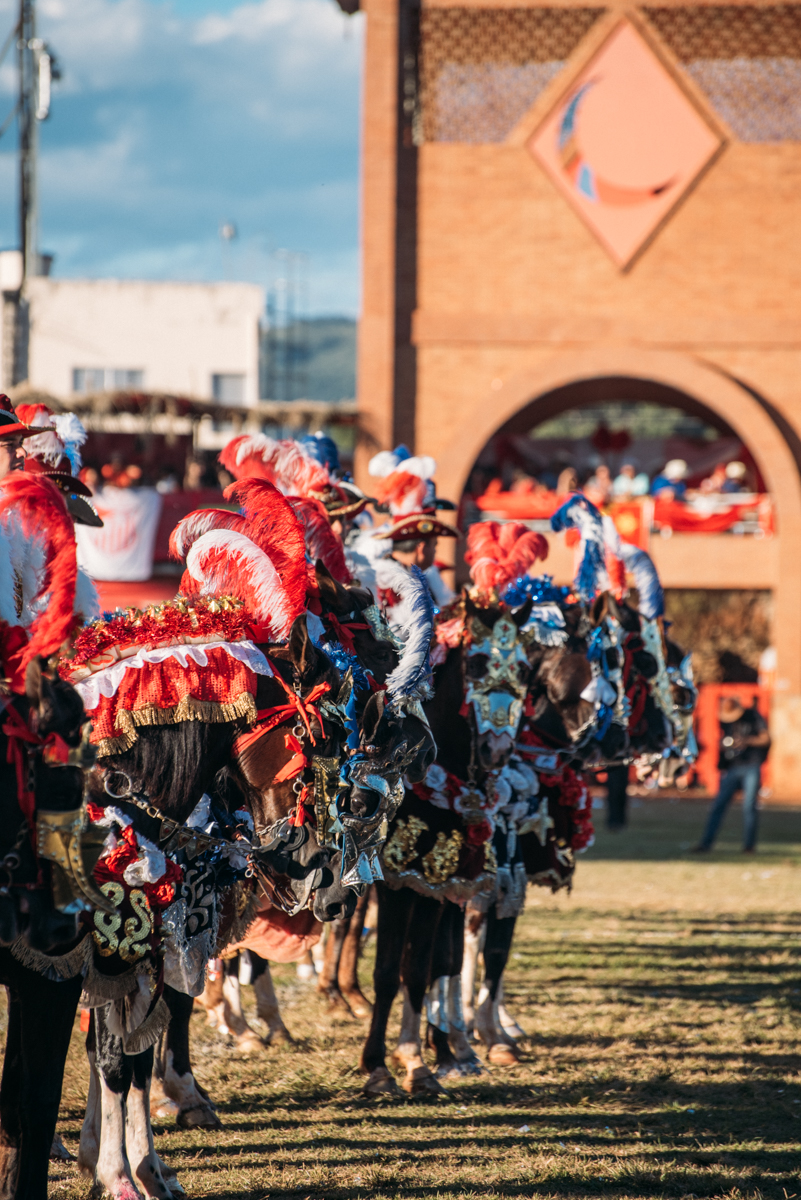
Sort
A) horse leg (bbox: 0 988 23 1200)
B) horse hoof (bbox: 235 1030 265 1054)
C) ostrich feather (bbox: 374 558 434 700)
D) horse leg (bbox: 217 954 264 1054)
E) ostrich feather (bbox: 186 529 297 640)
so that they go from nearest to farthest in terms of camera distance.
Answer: horse leg (bbox: 0 988 23 1200), ostrich feather (bbox: 186 529 297 640), ostrich feather (bbox: 374 558 434 700), horse hoof (bbox: 235 1030 265 1054), horse leg (bbox: 217 954 264 1054)

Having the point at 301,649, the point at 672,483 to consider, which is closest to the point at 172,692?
the point at 301,649

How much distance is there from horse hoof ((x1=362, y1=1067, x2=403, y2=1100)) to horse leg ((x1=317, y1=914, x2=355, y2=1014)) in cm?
173

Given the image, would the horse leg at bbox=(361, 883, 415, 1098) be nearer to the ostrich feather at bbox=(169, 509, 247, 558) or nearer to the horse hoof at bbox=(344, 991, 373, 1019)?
the horse hoof at bbox=(344, 991, 373, 1019)

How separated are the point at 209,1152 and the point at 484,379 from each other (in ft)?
68.4

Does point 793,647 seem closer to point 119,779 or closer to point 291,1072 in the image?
point 291,1072

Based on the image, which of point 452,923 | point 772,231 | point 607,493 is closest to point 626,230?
point 772,231

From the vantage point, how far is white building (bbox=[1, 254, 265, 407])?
44.7m

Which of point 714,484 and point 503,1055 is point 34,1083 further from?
point 714,484

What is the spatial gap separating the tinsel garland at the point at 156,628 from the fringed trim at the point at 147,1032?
3.94 feet

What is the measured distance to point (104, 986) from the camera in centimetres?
422

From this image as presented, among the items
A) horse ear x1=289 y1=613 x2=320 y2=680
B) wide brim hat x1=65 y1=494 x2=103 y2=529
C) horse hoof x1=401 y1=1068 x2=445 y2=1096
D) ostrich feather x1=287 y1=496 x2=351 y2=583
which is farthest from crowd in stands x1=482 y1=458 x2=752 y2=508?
horse ear x1=289 y1=613 x2=320 y2=680

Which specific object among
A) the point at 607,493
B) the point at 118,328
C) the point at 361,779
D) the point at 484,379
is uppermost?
the point at 118,328

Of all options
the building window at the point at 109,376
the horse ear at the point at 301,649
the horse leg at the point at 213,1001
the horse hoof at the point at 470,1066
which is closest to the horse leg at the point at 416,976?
the horse hoof at the point at 470,1066

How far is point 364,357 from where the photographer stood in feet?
81.9
